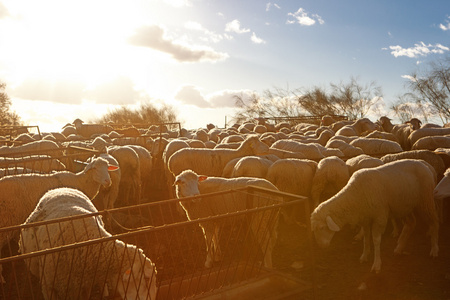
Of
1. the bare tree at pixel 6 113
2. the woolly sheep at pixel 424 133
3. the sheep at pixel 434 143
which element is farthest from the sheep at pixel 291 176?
the bare tree at pixel 6 113

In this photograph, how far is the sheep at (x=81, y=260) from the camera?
13.1ft

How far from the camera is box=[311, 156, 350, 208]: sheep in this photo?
937cm

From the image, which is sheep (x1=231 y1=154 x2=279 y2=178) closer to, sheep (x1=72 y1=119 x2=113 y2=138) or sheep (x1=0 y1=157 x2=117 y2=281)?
sheep (x1=0 y1=157 x2=117 y2=281)

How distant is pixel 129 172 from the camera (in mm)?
11766

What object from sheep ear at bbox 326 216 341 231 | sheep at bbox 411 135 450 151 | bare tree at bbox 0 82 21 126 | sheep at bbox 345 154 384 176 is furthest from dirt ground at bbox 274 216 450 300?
bare tree at bbox 0 82 21 126

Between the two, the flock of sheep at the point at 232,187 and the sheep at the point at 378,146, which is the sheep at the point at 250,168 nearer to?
the flock of sheep at the point at 232,187

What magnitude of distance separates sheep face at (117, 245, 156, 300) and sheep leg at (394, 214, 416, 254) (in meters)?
5.33

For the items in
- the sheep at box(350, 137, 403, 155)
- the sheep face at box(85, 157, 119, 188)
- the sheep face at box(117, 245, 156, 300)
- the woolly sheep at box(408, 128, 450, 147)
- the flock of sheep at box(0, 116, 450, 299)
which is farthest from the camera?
the woolly sheep at box(408, 128, 450, 147)

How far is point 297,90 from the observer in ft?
130

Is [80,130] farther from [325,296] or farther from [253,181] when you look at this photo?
[325,296]

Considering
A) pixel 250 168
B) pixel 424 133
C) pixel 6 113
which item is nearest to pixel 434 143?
pixel 424 133

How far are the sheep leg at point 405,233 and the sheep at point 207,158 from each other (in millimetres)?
4739

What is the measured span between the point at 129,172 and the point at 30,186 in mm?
4421

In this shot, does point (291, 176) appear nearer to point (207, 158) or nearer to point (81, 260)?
point (207, 158)
